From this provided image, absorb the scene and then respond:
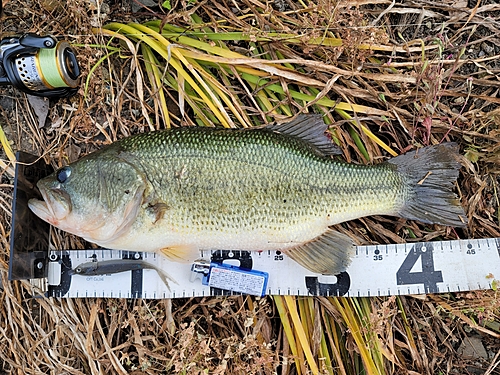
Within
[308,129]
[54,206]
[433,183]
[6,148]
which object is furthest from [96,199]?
[433,183]

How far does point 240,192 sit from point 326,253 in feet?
2.55

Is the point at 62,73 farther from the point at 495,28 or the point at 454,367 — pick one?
the point at 454,367

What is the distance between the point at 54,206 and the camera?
109 inches

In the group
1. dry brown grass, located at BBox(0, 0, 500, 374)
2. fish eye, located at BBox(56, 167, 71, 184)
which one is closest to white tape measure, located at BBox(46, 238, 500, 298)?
dry brown grass, located at BBox(0, 0, 500, 374)

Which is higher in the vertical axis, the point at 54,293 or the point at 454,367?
the point at 54,293

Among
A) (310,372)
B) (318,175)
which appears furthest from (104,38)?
(310,372)

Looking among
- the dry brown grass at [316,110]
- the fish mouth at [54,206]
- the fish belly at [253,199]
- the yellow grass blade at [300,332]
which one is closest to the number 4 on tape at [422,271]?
the dry brown grass at [316,110]

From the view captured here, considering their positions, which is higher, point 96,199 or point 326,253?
point 96,199

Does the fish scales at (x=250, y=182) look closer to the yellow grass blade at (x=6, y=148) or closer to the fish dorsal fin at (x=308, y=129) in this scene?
the fish dorsal fin at (x=308, y=129)

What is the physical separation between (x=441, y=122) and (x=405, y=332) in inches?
64.6

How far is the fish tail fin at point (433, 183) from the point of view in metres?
3.05

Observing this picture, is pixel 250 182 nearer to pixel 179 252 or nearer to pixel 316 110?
pixel 179 252

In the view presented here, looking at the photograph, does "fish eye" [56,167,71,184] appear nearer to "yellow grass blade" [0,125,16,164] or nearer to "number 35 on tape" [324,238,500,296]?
"yellow grass blade" [0,125,16,164]

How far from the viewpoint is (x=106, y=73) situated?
3.44 m
